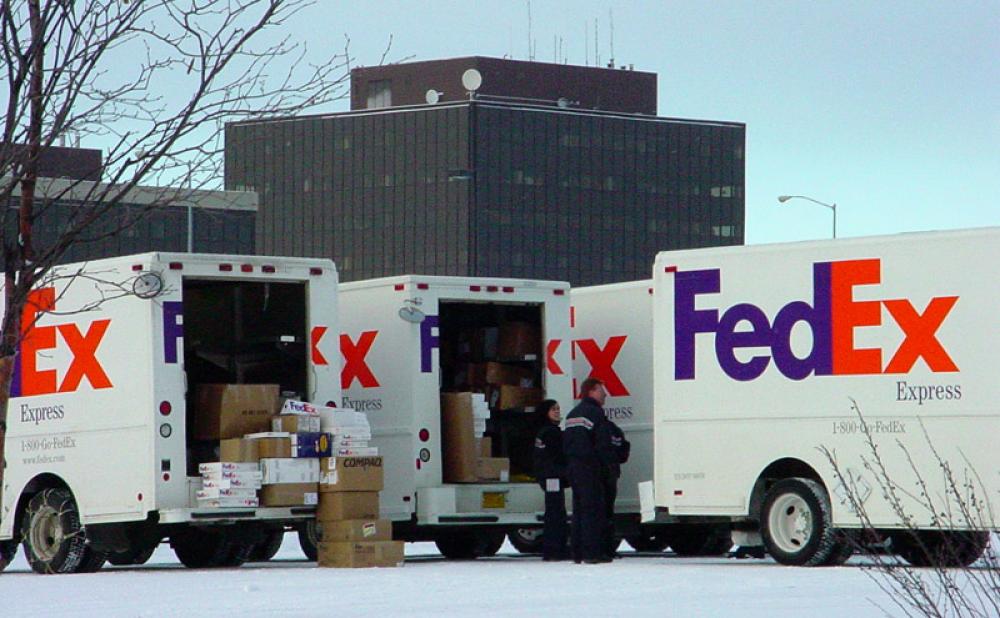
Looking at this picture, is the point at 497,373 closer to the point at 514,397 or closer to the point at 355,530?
the point at 514,397

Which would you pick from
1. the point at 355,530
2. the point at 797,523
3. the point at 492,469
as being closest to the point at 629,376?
the point at 492,469

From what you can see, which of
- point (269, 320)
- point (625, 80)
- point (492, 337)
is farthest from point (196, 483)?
point (625, 80)

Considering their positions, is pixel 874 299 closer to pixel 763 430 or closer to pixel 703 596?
pixel 763 430

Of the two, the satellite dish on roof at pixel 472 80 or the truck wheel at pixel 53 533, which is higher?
the satellite dish on roof at pixel 472 80

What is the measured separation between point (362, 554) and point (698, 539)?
511 centimetres

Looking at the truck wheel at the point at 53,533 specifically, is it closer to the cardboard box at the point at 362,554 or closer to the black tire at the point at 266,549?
the cardboard box at the point at 362,554

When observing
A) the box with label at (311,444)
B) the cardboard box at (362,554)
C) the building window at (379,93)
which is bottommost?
the cardboard box at (362,554)

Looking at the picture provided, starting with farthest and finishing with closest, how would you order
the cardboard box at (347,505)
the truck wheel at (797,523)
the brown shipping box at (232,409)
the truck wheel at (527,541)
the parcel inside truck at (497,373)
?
the truck wheel at (527,541)
the parcel inside truck at (497,373)
the brown shipping box at (232,409)
the cardboard box at (347,505)
the truck wheel at (797,523)

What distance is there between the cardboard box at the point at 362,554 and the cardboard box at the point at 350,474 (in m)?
0.54

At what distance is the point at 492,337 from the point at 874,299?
560 centimetres

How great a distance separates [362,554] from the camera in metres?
18.7

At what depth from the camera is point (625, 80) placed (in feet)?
469

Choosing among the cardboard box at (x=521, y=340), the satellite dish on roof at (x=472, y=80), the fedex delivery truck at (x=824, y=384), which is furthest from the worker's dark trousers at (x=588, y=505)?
the satellite dish on roof at (x=472, y=80)

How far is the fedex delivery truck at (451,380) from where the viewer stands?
806 inches
